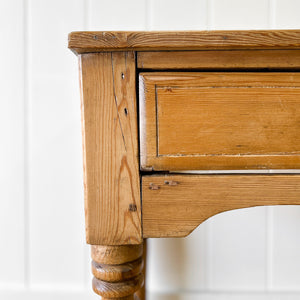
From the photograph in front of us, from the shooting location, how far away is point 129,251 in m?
0.47

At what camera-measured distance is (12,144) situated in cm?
84

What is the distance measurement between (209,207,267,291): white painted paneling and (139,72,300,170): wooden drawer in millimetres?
Result: 456

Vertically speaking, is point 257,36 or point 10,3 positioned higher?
point 10,3

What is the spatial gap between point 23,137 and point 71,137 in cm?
12

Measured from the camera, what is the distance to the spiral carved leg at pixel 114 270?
0.46 metres

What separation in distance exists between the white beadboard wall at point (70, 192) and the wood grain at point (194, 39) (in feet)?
1.43

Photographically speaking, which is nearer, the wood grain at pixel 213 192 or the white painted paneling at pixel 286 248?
the wood grain at pixel 213 192

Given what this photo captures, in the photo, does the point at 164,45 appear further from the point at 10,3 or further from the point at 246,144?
the point at 10,3

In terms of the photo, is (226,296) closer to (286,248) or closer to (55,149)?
(286,248)

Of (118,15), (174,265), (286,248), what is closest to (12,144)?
(118,15)

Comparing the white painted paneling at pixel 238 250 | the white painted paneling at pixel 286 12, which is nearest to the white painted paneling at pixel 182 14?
the white painted paneling at pixel 286 12

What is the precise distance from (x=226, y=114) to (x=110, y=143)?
0.50 ft

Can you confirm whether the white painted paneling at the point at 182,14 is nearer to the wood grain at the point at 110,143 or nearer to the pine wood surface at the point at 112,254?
the wood grain at the point at 110,143

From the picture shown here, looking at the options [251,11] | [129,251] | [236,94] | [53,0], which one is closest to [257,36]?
[236,94]
